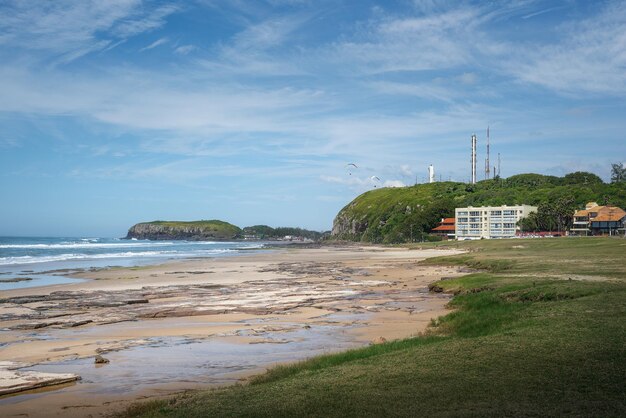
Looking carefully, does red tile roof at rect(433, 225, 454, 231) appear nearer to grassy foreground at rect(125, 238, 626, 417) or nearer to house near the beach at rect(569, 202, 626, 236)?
house near the beach at rect(569, 202, 626, 236)

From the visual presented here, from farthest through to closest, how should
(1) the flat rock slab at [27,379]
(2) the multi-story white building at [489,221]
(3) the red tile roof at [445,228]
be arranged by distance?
(3) the red tile roof at [445,228] → (2) the multi-story white building at [489,221] → (1) the flat rock slab at [27,379]

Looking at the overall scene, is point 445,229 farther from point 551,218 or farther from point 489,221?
point 551,218

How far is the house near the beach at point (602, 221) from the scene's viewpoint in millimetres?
125375

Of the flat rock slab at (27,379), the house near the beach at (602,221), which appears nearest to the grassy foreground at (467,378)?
the flat rock slab at (27,379)

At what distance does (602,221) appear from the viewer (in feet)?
419

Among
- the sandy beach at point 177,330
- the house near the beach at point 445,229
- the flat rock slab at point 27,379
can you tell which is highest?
the house near the beach at point 445,229

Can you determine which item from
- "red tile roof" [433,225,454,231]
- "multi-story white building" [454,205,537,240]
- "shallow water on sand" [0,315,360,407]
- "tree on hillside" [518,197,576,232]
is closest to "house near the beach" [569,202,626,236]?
"tree on hillside" [518,197,576,232]

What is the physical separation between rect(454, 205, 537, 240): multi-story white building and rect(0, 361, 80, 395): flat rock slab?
488 ft

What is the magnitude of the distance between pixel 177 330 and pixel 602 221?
416 ft

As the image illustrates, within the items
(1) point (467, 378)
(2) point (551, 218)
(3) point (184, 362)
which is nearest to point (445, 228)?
(2) point (551, 218)

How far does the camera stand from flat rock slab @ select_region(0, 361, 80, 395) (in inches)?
537

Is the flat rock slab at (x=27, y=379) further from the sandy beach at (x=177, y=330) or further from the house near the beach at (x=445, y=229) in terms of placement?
the house near the beach at (x=445, y=229)

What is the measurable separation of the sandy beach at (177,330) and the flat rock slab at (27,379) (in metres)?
0.22

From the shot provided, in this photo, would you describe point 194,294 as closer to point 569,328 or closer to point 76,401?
point 76,401
